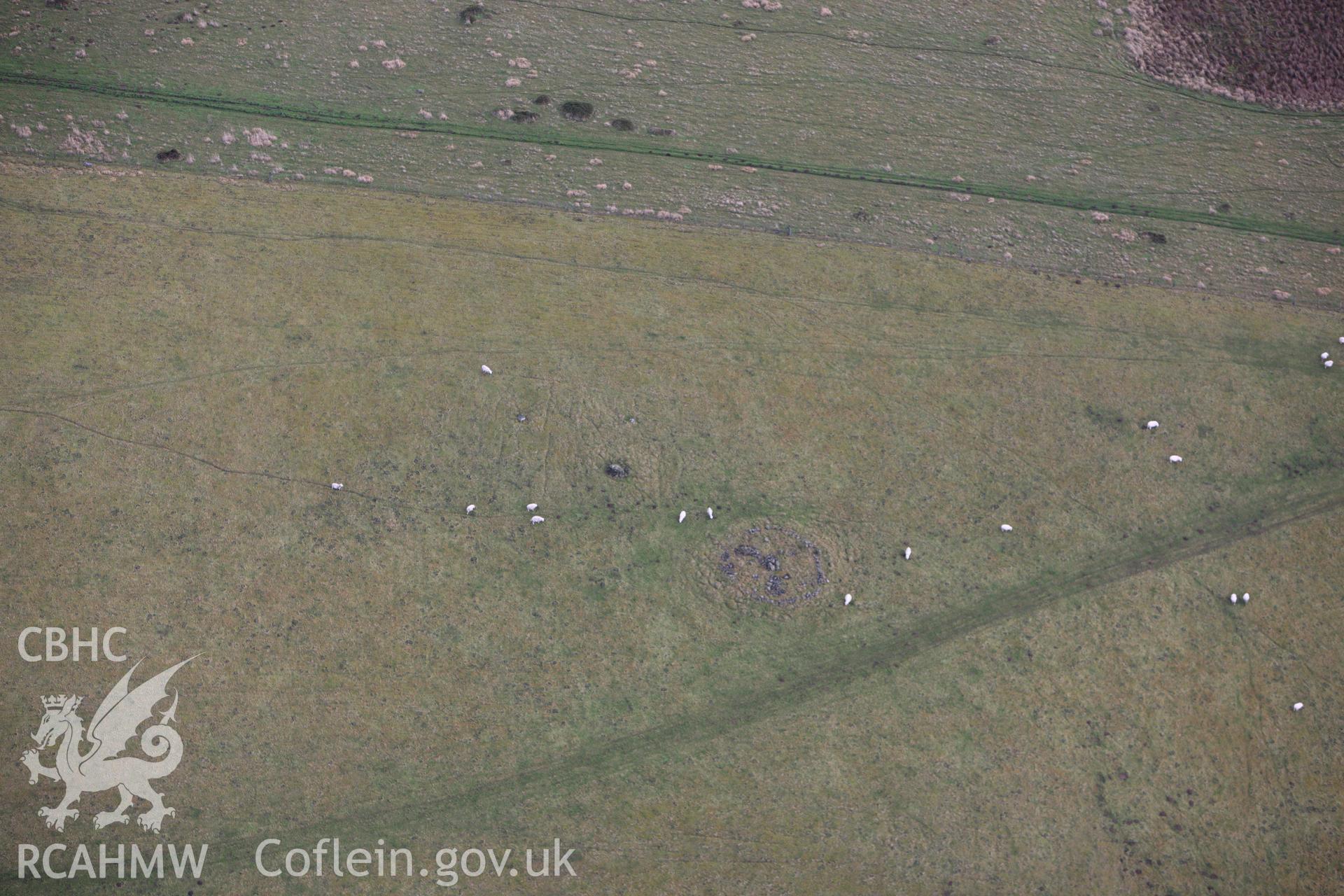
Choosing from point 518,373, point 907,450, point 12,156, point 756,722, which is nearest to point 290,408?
point 518,373

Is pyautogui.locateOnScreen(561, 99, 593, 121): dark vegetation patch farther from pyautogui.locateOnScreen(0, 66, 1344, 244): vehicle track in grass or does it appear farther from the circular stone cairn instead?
the circular stone cairn

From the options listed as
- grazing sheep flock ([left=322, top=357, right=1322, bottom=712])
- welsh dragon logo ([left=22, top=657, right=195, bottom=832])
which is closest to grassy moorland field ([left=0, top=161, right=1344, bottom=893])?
grazing sheep flock ([left=322, top=357, right=1322, bottom=712])

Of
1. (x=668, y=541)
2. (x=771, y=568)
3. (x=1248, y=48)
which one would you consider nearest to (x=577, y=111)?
(x=668, y=541)

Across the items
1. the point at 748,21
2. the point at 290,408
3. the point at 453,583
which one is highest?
the point at 748,21

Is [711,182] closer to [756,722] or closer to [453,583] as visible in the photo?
[453,583]

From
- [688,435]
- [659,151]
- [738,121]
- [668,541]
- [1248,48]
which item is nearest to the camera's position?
[668,541]

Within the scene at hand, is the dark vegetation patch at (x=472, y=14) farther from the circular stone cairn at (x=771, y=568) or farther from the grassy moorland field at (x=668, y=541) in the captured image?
the circular stone cairn at (x=771, y=568)

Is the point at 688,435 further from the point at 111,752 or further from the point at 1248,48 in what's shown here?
the point at 1248,48
